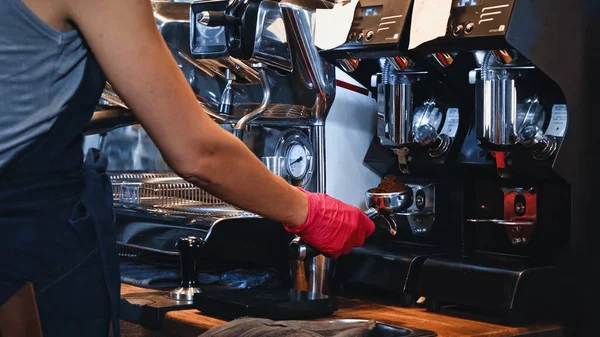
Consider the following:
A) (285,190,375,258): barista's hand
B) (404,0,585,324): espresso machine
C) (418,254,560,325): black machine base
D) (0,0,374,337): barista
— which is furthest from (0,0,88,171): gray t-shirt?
(418,254,560,325): black machine base

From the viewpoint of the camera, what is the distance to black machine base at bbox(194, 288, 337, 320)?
152 centimetres

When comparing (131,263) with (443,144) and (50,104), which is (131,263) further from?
(50,104)

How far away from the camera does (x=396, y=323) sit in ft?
5.05

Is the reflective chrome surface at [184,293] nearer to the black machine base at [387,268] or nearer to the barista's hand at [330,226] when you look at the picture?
the black machine base at [387,268]

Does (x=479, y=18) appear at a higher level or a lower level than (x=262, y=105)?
higher

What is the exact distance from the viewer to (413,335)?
1392 mm

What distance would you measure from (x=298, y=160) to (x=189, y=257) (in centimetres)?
33

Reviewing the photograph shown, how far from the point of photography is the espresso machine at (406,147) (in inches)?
64.2

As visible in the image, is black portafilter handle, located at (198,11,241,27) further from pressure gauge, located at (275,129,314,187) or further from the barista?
the barista

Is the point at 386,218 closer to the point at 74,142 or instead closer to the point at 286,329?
the point at 286,329

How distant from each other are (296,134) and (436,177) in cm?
34

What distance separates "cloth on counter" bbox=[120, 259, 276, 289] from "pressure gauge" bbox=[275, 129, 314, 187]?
23 cm

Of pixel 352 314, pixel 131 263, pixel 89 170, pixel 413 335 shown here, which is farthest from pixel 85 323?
pixel 131 263

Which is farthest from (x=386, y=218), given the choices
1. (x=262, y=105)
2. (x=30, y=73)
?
(x=30, y=73)
